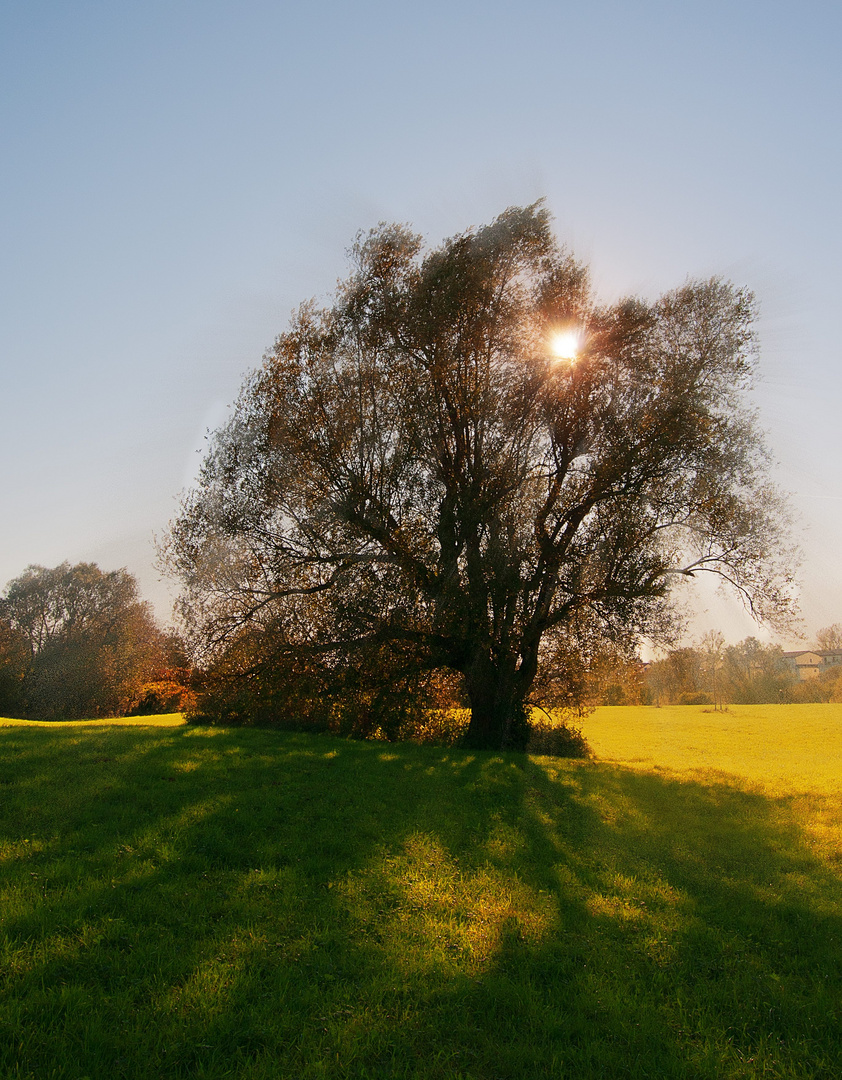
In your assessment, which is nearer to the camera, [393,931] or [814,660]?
[393,931]

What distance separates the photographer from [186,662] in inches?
832

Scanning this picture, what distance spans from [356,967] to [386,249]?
21.5 m

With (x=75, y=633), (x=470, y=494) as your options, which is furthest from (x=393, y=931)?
(x=75, y=633)

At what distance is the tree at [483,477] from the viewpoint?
19234 millimetres

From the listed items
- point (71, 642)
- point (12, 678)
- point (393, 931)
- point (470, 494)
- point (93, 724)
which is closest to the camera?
point (393, 931)

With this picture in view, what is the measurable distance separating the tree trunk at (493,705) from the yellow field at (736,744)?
4305mm

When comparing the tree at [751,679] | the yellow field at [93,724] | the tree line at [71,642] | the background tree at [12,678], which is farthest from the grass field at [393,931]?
the tree at [751,679]

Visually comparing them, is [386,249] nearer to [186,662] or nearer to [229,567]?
[229,567]

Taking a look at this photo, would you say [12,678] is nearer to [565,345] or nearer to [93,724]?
[93,724]

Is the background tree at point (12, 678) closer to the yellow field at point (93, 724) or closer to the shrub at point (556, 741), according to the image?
the yellow field at point (93, 724)

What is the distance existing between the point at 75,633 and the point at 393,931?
246 feet

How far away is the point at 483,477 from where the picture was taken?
20.0 metres

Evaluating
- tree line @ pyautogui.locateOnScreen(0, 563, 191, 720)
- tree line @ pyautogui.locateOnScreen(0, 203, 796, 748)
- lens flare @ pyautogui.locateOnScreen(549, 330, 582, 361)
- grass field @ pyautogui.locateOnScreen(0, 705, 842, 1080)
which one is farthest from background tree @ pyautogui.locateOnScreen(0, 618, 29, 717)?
lens flare @ pyautogui.locateOnScreen(549, 330, 582, 361)

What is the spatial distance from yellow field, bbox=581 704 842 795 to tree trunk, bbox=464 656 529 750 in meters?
4.30
